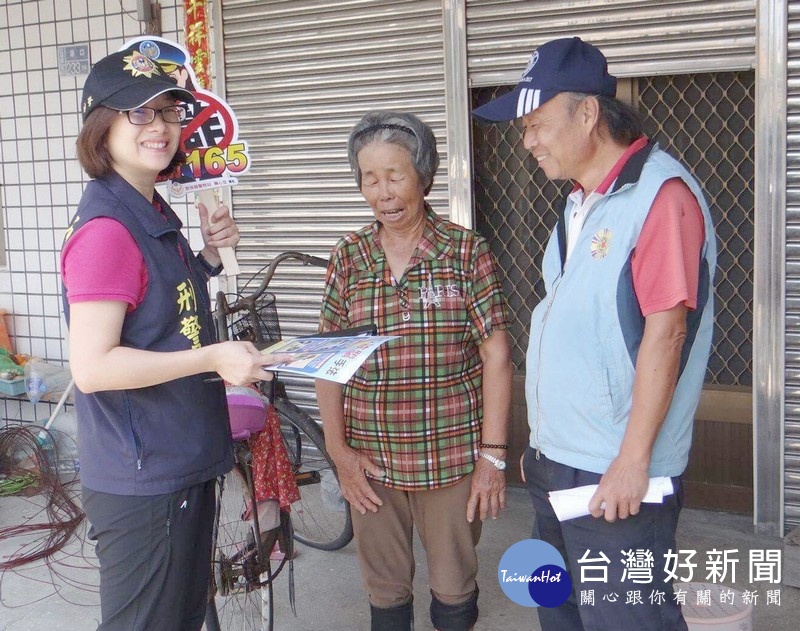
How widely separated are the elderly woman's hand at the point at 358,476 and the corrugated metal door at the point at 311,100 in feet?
7.23

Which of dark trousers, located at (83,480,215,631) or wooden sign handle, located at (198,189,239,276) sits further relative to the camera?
wooden sign handle, located at (198,189,239,276)

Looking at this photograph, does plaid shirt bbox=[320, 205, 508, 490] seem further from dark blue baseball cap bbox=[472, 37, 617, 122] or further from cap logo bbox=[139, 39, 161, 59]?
cap logo bbox=[139, 39, 161, 59]

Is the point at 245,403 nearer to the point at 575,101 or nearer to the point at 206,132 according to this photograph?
the point at 206,132

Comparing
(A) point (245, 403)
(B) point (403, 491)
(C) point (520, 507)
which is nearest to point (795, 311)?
(C) point (520, 507)

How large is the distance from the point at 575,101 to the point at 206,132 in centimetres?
118

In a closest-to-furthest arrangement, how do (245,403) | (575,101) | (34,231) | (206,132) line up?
(575,101)
(206,132)
(245,403)
(34,231)

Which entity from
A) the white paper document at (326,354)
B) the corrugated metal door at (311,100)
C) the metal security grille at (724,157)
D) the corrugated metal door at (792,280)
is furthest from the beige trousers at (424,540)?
the corrugated metal door at (311,100)

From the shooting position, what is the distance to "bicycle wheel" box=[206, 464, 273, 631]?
3.29 meters

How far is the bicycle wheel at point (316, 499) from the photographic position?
438cm

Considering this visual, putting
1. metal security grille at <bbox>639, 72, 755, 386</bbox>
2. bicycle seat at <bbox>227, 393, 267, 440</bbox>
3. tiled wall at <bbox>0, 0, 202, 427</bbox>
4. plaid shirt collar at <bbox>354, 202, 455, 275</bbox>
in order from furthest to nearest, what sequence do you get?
tiled wall at <bbox>0, 0, 202, 427</bbox> < metal security grille at <bbox>639, 72, 755, 386</bbox> < bicycle seat at <bbox>227, 393, 267, 440</bbox> < plaid shirt collar at <bbox>354, 202, 455, 275</bbox>

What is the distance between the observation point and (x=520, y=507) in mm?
4879

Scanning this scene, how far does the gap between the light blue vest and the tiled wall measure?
12.1ft

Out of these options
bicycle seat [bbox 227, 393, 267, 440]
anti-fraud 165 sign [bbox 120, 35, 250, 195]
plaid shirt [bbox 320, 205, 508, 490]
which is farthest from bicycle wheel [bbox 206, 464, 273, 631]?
anti-fraud 165 sign [bbox 120, 35, 250, 195]

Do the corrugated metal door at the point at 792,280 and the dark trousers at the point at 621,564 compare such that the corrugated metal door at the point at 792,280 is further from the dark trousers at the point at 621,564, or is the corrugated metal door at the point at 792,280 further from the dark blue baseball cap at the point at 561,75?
the dark trousers at the point at 621,564
